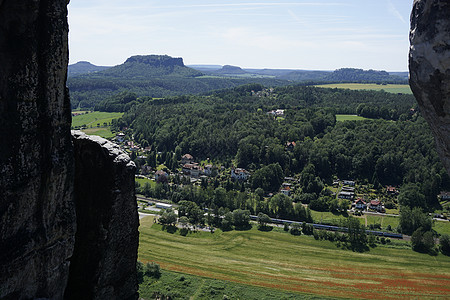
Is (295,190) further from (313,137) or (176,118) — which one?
(176,118)

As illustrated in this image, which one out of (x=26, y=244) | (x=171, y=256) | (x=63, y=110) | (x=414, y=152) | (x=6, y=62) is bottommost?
(x=171, y=256)

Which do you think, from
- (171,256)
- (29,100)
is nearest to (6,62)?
(29,100)

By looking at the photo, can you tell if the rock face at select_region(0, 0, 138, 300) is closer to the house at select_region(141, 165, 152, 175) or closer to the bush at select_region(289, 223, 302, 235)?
the bush at select_region(289, 223, 302, 235)

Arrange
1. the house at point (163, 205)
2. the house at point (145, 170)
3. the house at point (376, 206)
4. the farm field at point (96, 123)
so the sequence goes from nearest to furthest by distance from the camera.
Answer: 1. the house at point (376, 206)
2. the house at point (163, 205)
3. the house at point (145, 170)
4. the farm field at point (96, 123)

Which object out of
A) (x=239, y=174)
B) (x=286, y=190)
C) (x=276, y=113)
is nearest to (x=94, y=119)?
(x=276, y=113)

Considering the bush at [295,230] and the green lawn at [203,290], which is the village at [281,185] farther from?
the green lawn at [203,290]

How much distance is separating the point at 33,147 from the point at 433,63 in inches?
382

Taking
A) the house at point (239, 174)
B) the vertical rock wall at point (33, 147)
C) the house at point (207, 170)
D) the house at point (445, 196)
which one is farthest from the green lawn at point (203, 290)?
the house at point (207, 170)

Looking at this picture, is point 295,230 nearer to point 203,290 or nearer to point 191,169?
point 203,290

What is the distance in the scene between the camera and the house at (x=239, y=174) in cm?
8156

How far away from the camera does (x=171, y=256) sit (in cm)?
4681

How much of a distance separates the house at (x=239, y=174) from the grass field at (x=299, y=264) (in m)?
25.9

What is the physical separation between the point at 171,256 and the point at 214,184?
106ft

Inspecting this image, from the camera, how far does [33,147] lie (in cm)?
988
